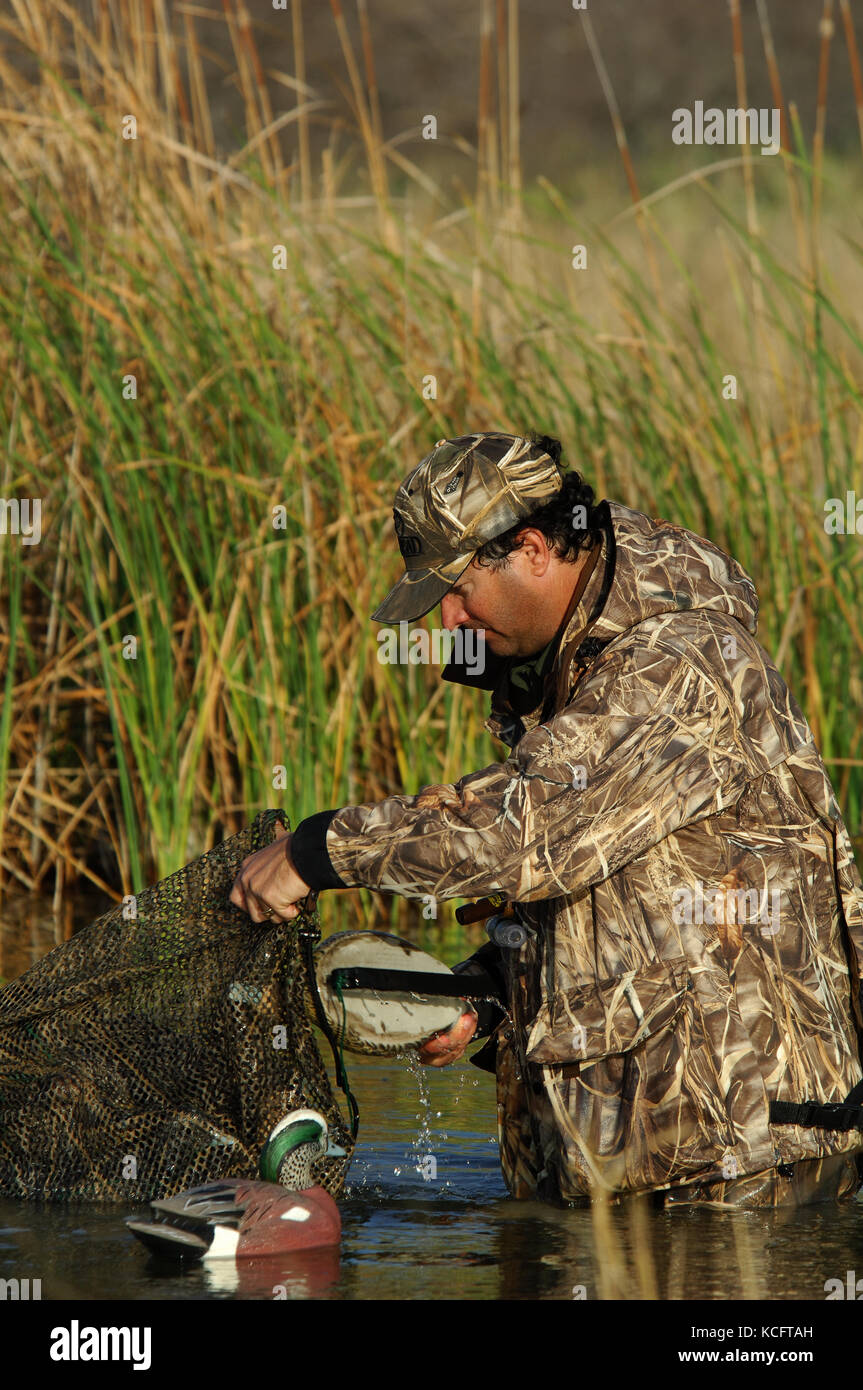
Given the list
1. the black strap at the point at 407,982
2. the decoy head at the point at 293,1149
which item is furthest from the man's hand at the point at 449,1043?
the decoy head at the point at 293,1149

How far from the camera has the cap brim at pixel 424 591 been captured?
12.2ft

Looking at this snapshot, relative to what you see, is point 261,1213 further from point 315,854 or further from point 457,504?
point 457,504

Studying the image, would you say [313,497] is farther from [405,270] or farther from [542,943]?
[542,943]

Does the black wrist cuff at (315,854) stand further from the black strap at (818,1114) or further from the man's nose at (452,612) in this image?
the black strap at (818,1114)

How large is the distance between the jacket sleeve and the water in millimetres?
711

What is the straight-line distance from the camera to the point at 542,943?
12.6ft

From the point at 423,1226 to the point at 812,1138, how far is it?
832 millimetres

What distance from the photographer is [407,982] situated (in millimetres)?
3854

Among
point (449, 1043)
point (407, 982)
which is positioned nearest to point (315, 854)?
point (407, 982)

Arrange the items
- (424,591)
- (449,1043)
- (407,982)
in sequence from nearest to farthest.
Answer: (424,591) < (407,982) < (449,1043)

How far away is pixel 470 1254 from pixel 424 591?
1317 mm

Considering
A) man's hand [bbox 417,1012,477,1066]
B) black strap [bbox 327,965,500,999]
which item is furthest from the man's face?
man's hand [bbox 417,1012,477,1066]
